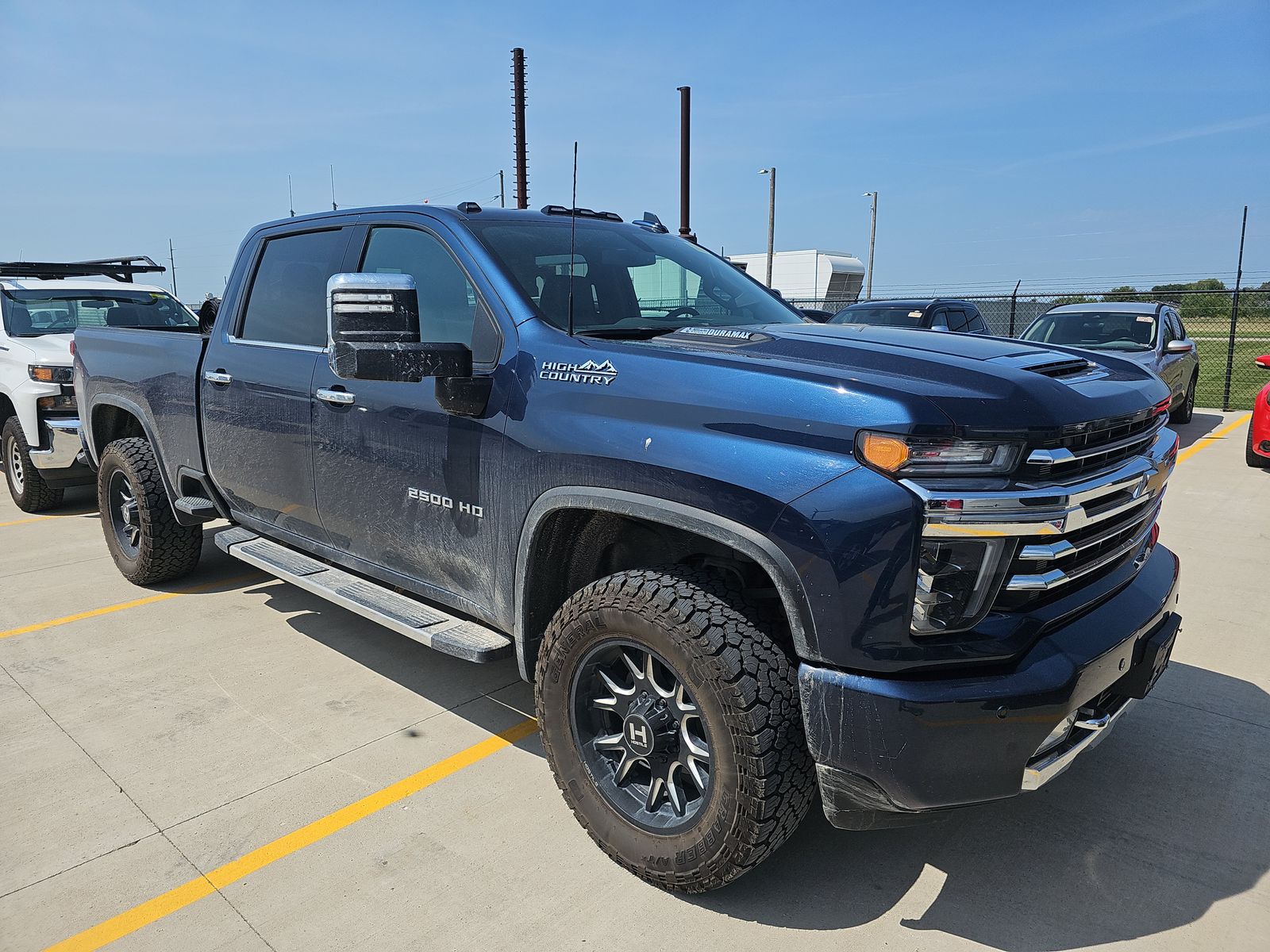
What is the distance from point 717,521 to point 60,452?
677 cm

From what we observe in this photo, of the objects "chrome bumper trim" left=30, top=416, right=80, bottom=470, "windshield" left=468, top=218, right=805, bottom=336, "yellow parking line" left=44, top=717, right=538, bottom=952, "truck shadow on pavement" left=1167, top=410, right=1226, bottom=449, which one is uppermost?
"windshield" left=468, top=218, right=805, bottom=336

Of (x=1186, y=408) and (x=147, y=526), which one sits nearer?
(x=147, y=526)

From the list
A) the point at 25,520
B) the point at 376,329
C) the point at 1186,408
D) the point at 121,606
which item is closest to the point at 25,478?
the point at 25,520

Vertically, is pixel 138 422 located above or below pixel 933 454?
below

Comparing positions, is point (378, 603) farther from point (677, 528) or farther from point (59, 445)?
point (59, 445)

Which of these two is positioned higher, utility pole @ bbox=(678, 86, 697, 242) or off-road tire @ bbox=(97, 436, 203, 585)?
utility pole @ bbox=(678, 86, 697, 242)

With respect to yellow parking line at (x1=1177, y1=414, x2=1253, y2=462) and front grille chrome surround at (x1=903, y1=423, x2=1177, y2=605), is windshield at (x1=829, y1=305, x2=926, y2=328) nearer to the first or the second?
yellow parking line at (x1=1177, y1=414, x2=1253, y2=462)

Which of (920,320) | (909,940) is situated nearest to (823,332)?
(909,940)

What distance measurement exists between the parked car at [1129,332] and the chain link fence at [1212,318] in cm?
125

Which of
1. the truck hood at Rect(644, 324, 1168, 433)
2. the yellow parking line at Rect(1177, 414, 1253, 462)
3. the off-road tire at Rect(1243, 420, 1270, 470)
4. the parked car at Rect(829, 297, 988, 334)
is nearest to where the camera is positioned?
the truck hood at Rect(644, 324, 1168, 433)

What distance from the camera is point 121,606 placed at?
510cm

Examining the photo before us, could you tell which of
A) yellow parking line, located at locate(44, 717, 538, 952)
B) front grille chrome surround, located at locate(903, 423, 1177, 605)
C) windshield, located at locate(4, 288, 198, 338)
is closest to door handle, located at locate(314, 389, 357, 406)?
yellow parking line, located at locate(44, 717, 538, 952)

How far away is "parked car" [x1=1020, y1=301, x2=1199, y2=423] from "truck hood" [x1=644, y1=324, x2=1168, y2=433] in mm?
8598

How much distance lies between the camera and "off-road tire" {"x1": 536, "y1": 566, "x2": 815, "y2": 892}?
2.29 m
